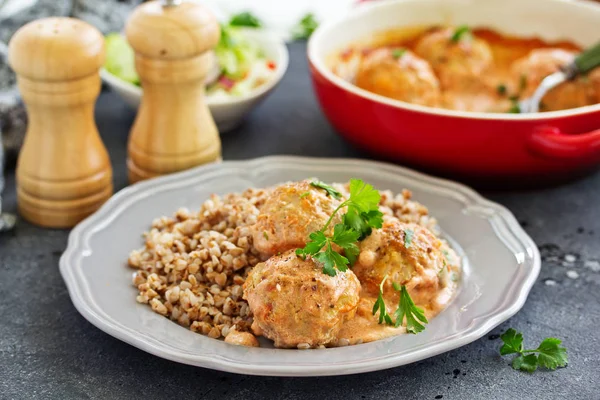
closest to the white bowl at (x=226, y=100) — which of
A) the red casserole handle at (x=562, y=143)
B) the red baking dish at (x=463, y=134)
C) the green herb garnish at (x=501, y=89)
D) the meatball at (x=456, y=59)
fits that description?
the red baking dish at (x=463, y=134)

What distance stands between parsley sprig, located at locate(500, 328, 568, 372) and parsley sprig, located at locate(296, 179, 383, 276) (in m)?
0.46

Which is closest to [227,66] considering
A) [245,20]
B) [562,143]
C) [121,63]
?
[121,63]

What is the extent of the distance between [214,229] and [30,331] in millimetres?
578

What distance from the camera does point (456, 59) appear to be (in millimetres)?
3289

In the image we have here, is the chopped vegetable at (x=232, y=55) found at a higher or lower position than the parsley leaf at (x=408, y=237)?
lower

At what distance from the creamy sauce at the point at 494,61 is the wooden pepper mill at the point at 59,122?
1197mm

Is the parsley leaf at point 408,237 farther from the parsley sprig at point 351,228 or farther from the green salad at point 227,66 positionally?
the green salad at point 227,66

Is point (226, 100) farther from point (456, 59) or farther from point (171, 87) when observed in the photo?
point (456, 59)

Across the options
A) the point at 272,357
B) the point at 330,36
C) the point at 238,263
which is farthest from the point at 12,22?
the point at 272,357

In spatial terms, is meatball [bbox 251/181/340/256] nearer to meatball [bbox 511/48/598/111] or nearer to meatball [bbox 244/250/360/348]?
meatball [bbox 244/250/360/348]

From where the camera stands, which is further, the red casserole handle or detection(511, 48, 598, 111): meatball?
detection(511, 48, 598, 111): meatball

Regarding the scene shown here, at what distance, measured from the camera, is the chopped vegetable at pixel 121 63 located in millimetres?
3230

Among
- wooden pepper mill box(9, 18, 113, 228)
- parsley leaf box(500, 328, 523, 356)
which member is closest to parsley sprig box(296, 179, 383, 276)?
parsley leaf box(500, 328, 523, 356)

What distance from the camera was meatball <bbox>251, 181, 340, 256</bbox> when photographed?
204 cm
